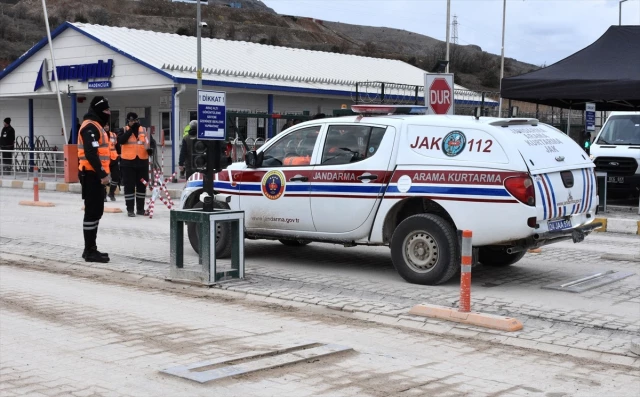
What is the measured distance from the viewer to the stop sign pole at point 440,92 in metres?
15.4

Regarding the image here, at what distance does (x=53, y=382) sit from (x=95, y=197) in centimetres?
568

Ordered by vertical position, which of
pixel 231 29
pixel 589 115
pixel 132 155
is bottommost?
pixel 132 155

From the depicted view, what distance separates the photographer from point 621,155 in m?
18.9

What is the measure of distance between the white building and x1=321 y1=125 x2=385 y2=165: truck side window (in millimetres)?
17803

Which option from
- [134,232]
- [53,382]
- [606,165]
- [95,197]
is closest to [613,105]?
[606,165]

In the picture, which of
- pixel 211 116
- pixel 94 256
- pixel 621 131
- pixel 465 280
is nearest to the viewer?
pixel 465 280

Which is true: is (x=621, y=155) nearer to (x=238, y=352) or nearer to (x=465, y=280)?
(x=465, y=280)

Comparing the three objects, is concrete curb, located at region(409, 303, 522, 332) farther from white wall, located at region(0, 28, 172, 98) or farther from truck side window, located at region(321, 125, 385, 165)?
white wall, located at region(0, 28, 172, 98)

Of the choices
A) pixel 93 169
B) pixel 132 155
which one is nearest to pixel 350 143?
pixel 93 169

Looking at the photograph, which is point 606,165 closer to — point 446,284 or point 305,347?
point 446,284

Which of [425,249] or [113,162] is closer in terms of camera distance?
[425,249]

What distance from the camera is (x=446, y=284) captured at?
984 centimetres

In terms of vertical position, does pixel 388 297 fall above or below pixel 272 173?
below

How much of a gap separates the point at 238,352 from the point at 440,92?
965 cm
